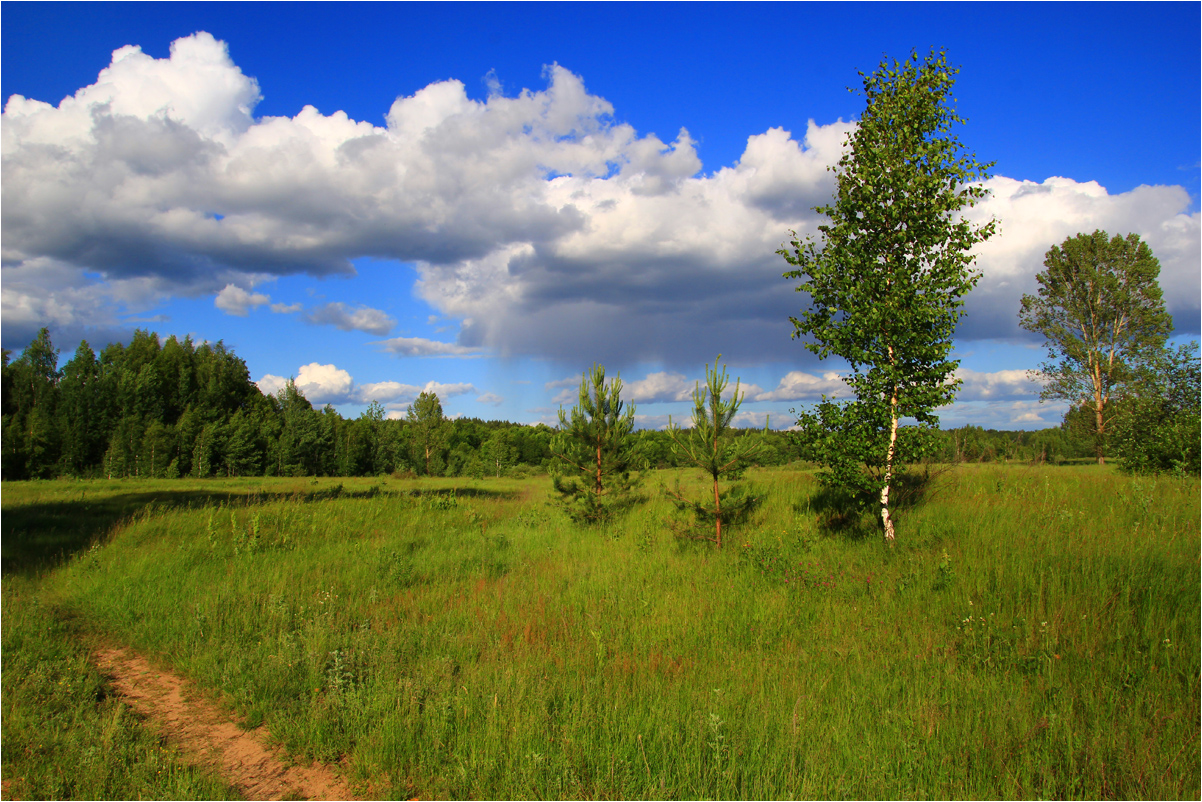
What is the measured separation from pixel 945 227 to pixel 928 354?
7.51ft

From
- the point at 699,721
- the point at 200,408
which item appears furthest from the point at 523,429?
the point at 699,721

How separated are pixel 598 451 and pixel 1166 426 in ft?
53.6

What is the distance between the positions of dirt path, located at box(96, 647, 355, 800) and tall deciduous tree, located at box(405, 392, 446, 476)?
6556cm

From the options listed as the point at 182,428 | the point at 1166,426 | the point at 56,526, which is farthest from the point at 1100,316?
the point at 182,428

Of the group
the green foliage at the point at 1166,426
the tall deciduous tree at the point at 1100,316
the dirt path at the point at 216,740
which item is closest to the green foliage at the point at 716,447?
the dirt path at the point at 216,740

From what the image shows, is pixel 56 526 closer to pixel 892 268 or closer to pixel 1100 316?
pixel 892 268

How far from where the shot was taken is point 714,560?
1057 centimetres

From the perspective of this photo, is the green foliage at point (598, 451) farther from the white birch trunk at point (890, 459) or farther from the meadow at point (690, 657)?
the white birch trunk at point (890, 459)

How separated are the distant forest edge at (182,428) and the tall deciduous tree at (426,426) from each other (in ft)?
0.70

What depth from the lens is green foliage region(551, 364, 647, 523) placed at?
15484 mm

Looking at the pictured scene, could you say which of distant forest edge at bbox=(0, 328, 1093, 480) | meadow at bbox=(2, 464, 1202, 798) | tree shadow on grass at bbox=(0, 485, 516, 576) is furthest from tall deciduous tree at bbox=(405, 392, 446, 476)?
meadow at bbox=(2, 464, 1202, 798)

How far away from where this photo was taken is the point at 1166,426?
1611cm

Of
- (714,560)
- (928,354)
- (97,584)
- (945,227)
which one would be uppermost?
(945,227)

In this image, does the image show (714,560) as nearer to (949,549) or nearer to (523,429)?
(949,549)
